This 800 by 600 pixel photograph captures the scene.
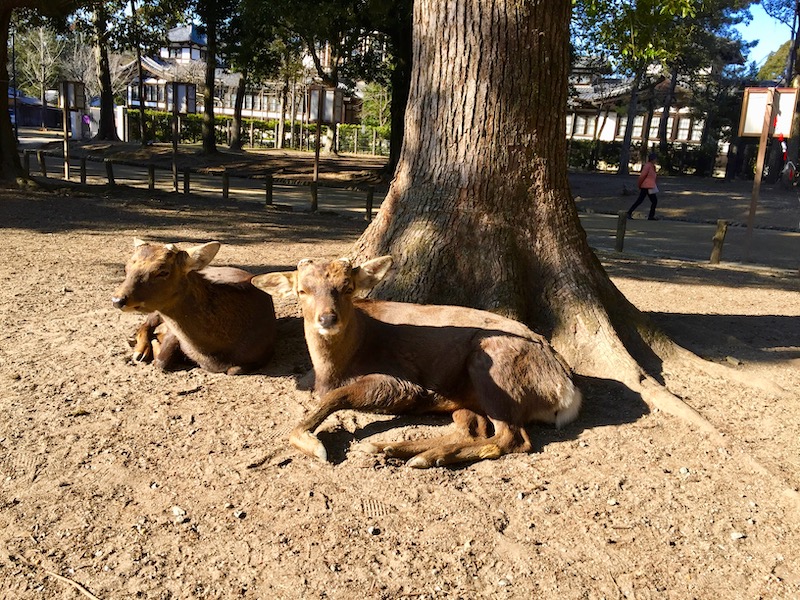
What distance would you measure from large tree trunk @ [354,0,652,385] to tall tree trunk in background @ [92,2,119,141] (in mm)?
19165

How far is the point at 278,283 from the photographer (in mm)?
4230

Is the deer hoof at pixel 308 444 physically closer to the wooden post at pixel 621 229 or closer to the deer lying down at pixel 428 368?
the deer lying down at pixel 428 368

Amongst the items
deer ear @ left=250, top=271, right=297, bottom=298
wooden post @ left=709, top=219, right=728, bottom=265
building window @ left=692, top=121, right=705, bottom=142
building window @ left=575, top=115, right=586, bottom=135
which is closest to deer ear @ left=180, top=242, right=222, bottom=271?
deer ear @ left=250, top=271, right=297, bottom=298

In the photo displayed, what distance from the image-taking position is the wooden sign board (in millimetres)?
11562

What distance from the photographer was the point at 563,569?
9.72ft

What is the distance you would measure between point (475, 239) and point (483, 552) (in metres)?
2.95

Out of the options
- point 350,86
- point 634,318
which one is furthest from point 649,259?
point 350,86

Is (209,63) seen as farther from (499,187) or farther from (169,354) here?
(169,354)

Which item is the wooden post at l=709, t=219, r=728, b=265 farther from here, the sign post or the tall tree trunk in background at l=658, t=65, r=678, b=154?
the tall tree trunk in background at l=658, t=65, r=678, b=154

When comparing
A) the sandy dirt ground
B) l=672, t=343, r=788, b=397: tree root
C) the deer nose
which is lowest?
the sandy dirt ground

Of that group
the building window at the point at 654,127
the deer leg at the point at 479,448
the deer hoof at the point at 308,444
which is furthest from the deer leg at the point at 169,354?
the building window at the point at 654,127

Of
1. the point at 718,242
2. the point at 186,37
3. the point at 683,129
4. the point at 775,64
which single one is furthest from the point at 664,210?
the point at 775,64

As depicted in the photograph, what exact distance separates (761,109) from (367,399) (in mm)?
10522

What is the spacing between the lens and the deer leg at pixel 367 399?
3.91 m
